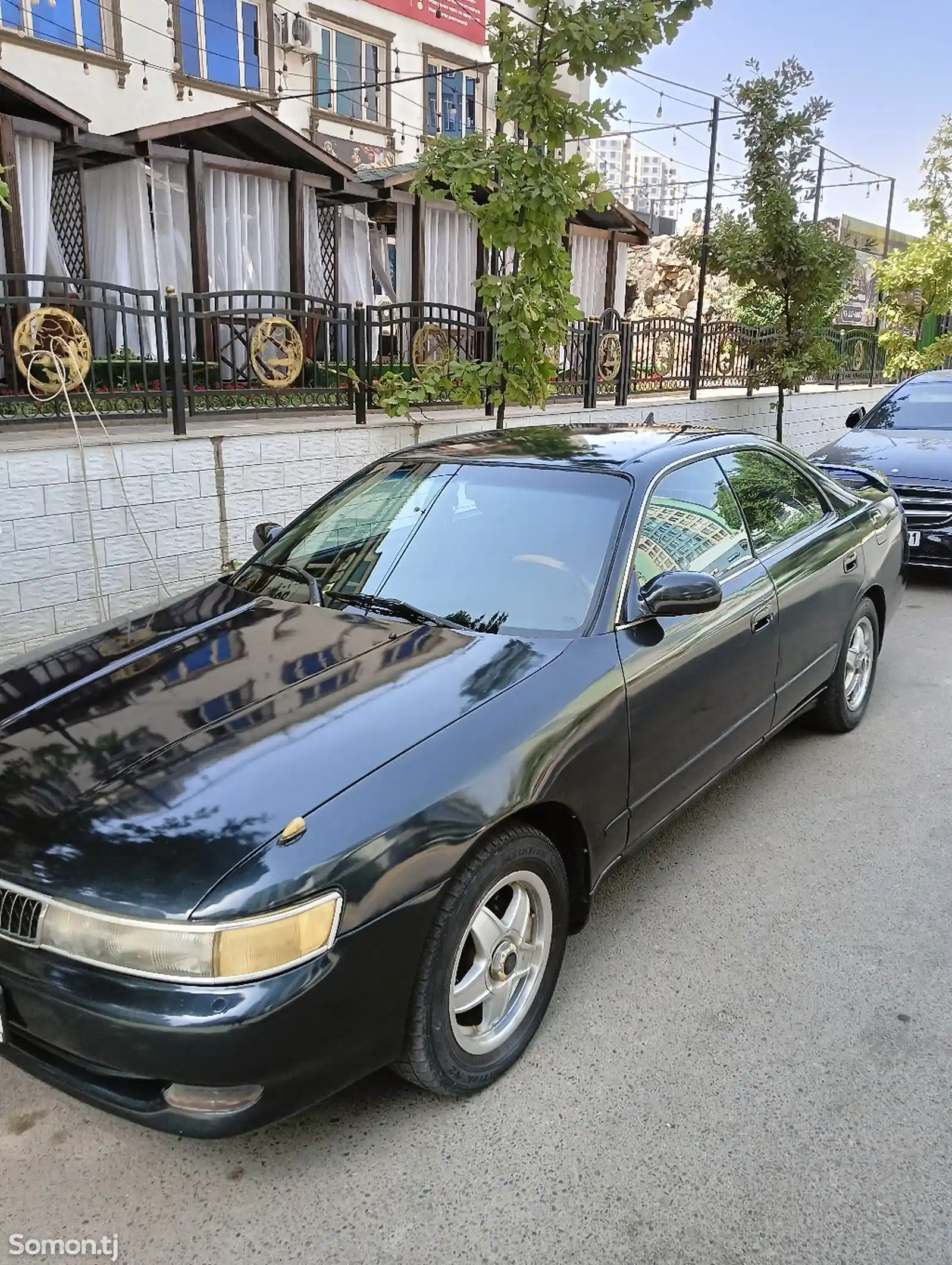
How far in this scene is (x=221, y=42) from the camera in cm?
1302

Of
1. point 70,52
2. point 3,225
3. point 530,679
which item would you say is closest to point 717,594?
point 530,679

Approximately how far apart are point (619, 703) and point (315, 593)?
1159 mm

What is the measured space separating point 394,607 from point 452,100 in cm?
1662

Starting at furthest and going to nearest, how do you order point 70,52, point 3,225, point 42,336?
point 70,52 → point 3,225 → point 42,336

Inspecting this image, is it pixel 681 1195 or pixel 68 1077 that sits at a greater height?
pixel 68 1077

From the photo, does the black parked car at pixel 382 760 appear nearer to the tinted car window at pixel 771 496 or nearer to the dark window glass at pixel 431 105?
the tinted car window at pixel 771 496

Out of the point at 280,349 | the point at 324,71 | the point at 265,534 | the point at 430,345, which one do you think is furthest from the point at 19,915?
the point at 324,71

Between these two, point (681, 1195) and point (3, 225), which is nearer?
point (681, 1195)

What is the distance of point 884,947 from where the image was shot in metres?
3.28

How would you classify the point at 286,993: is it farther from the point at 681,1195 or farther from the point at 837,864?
the point at 837,864

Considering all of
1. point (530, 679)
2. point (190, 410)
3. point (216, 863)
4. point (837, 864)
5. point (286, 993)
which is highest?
point (190, 410)

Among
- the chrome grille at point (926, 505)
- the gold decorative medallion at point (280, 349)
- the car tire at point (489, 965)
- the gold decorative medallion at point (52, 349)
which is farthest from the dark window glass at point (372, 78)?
the car tire at point (489, 965)

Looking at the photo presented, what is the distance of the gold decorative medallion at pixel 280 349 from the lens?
25.7 ft

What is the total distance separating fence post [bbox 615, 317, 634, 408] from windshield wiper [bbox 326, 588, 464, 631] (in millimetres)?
8476
